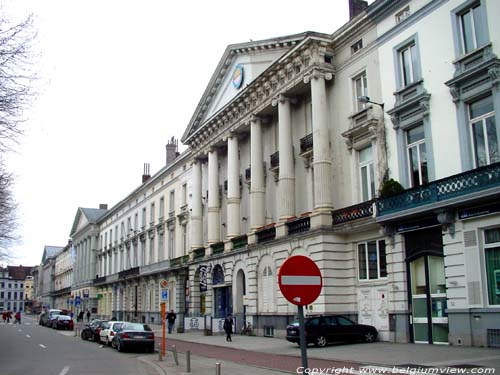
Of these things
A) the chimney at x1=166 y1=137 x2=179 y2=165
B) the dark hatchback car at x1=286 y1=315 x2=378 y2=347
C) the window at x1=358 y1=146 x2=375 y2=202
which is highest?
the chimney at x1=166 y1=137 x2=179 y2=165

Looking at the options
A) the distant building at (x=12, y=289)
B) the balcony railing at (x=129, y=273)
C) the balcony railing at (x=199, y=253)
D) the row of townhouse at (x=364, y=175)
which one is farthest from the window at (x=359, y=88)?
the distant building at (x=12, y=289)

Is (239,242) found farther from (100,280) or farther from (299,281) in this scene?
(100,280)

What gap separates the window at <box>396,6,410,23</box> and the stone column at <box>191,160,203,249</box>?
78.8ft

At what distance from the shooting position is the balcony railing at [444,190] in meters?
18.7

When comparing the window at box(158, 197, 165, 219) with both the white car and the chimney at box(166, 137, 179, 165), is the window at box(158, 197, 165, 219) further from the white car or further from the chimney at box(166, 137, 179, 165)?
the white car

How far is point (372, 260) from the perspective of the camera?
1043 inches

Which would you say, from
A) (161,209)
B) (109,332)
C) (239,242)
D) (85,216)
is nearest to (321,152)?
(239,242)

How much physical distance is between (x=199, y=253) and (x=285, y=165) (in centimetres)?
1453

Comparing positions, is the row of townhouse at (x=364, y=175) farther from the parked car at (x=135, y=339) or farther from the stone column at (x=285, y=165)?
the parked car at (x=135, y=339)

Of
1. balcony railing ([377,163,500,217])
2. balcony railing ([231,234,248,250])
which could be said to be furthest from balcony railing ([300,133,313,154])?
balcony railing ([377,163,500,217])

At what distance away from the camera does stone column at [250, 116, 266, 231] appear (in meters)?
35.2

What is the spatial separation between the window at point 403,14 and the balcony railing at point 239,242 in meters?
16.6

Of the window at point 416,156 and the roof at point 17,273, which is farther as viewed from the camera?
the roof at point 17,273

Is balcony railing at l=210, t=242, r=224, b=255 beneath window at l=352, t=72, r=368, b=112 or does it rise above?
beneath
